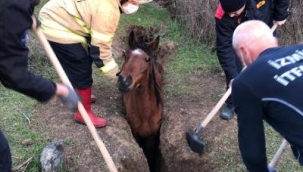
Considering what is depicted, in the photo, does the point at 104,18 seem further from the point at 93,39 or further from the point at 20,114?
the point at 20,114

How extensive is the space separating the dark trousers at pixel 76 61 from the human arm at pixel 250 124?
88.3 inches

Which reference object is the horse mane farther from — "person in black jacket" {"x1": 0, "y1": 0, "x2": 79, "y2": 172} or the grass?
"person in black jacket" {"x1": 0, "y1": 0, "x2": 79, "y2": 172}

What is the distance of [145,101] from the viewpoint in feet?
17.8

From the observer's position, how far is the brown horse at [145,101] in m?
5.08

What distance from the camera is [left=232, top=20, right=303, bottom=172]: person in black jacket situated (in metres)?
2.71

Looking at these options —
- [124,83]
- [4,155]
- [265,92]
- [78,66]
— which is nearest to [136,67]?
[124,83]

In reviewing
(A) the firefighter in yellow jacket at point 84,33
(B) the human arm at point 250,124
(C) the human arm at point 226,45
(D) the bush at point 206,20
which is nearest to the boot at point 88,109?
(A) the firefighter in yellow jacket at point 84,33

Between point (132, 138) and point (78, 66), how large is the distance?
1.01 meters

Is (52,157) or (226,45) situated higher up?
(226,45)

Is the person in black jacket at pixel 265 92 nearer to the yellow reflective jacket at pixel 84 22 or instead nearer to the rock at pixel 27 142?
the yellow reflective jacket at pixel 84 22

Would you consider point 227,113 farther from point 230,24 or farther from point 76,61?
point 76,61

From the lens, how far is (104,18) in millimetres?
4289

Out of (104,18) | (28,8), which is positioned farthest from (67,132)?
(28,8)

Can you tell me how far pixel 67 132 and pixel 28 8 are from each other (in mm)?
2193
